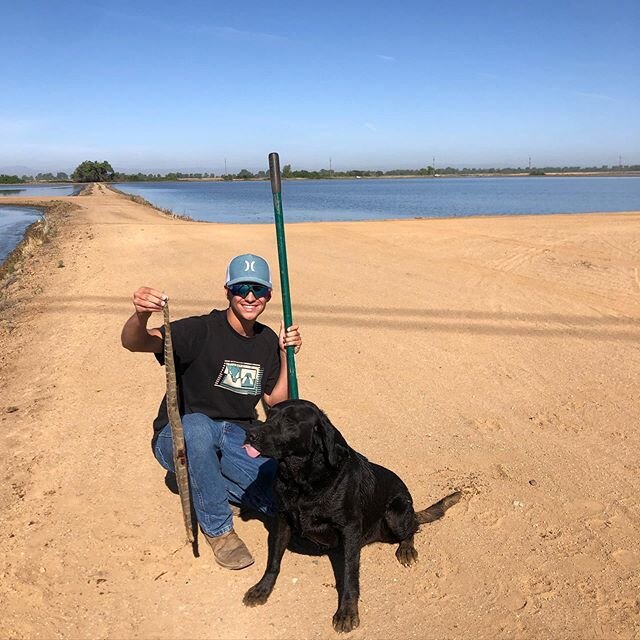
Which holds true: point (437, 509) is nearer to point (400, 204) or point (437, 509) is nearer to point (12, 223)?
point (12, 223)

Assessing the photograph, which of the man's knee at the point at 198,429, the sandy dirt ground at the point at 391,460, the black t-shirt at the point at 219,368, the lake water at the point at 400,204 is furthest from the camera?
the lake water at the point at 400,204

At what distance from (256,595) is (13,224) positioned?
3493cm

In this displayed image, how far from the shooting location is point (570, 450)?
4.96 meters

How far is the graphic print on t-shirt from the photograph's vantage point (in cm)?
378

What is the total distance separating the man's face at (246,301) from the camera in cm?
363

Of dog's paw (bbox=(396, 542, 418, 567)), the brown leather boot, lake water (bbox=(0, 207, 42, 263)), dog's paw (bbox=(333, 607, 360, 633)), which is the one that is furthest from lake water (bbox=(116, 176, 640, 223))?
dog's paw (bbox=(333, 607, 360, 633))

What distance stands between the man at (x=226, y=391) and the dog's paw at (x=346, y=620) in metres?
0.70

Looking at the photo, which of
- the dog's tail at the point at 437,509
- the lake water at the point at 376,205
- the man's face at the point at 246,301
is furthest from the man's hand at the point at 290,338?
the lake water at the point at 376,205

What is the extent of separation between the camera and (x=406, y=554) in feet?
11.8

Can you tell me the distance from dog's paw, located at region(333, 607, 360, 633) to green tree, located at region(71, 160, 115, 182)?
13909 cm

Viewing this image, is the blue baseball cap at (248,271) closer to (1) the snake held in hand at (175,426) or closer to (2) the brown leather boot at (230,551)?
(1) the snake held in hand at (175,426)

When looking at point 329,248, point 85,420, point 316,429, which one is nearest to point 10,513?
point 85,420

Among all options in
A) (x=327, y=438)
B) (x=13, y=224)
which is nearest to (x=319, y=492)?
(x=327, y=438)

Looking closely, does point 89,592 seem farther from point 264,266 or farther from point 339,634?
point 264,266
